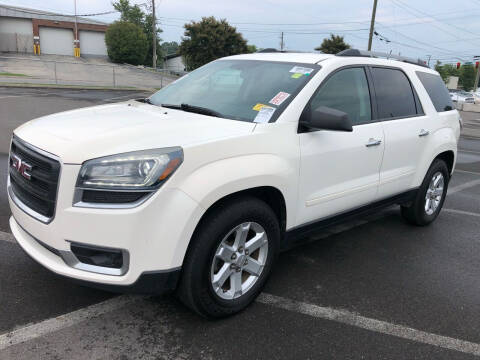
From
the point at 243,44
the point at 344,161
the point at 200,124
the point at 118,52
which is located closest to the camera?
the point at 200,124

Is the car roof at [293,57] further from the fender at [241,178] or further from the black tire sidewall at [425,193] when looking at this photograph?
the black tire sidewall at [425,193]

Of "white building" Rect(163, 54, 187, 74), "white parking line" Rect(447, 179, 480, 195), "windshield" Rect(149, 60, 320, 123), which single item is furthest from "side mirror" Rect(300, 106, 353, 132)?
"white building" Rect(163, 54, 187, 74)

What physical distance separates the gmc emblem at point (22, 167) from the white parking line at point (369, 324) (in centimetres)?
184

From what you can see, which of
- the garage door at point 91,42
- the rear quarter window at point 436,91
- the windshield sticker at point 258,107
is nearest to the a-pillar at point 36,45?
the garage door at point 91,42

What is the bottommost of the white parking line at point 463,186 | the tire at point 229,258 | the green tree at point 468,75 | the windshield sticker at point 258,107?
the green tree at point 468,75

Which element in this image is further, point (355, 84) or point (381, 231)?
point (381, 231)

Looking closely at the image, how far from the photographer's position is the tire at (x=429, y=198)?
15.9 ft

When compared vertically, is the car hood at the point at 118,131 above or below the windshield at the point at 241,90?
below

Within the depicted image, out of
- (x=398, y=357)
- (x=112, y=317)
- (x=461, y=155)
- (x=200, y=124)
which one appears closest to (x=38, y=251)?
(x=112, y=317)

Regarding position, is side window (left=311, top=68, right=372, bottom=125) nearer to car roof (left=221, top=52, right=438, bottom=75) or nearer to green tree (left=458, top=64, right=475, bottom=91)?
car roof (left=221, top=52, right=438, bottom=75)

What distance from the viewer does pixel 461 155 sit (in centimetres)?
1108

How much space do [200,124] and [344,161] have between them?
1295 mm

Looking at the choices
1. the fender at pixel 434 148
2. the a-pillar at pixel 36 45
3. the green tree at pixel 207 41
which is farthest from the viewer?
the a-pillar at pixel 36 45

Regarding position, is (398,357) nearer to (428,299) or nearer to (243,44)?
(428,299)
